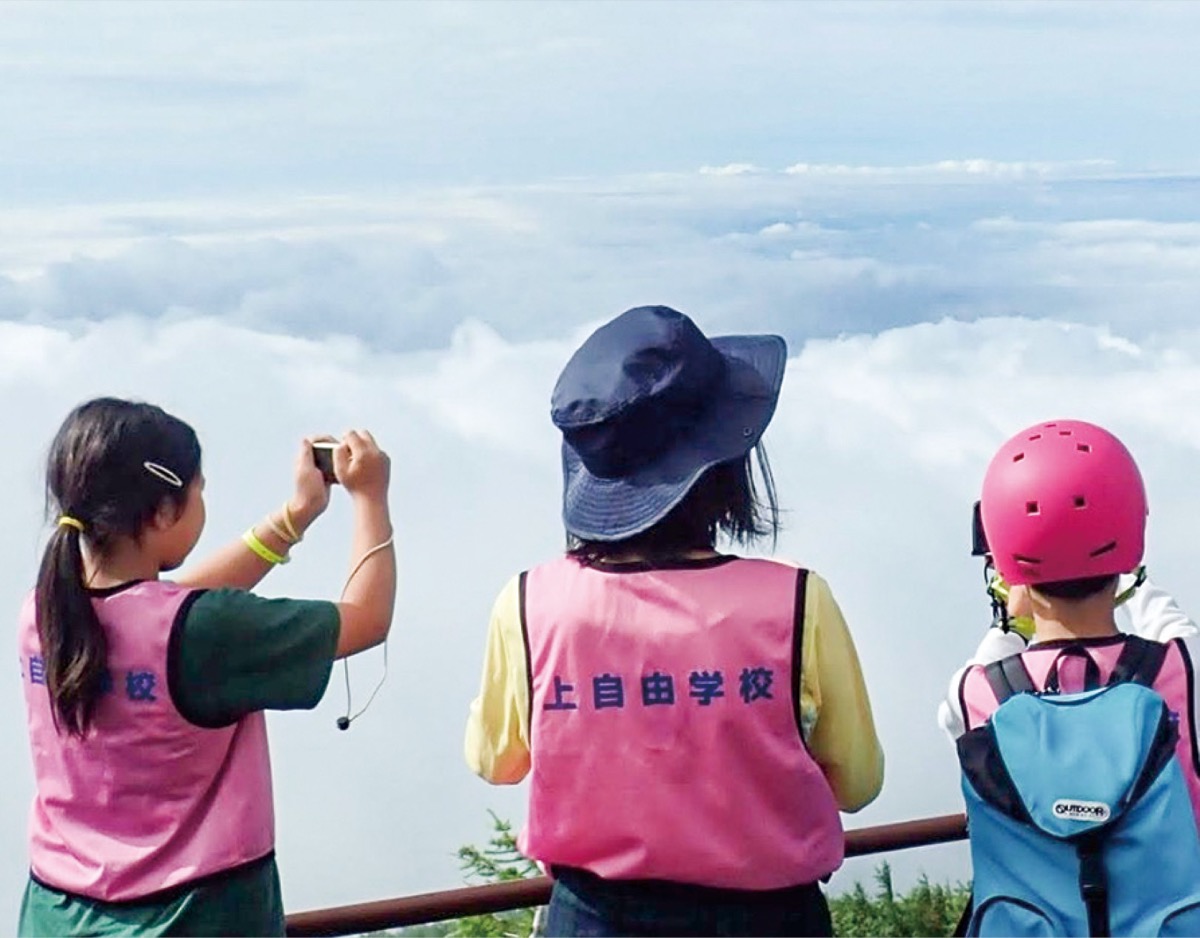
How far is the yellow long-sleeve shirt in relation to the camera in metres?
1.71

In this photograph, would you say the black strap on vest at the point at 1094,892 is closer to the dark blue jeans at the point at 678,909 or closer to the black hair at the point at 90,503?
the dark blue jeans at the point at 678,909

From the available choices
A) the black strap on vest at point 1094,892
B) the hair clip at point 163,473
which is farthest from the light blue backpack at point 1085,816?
the hair clip at point 163,473

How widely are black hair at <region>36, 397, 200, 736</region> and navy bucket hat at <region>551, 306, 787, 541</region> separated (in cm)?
40

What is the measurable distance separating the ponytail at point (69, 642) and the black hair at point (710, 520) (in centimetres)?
47

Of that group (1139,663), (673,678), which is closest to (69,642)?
(673,678)

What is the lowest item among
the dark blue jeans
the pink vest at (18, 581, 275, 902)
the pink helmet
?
the dark blue jeans

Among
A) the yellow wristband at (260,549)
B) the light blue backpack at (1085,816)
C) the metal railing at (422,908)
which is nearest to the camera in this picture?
the light blue backpack at (1085,816)

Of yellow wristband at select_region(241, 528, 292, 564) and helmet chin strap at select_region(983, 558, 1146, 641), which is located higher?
yellow wristband at select_region(241, 528, 292, 564)

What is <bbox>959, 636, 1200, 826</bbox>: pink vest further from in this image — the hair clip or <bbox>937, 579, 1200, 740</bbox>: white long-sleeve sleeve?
the hair clip

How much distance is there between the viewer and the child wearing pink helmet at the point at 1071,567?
1.77m

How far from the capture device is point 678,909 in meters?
1.73

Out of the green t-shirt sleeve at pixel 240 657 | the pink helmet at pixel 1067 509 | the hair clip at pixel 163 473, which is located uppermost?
the hair clip at pixel 163 473

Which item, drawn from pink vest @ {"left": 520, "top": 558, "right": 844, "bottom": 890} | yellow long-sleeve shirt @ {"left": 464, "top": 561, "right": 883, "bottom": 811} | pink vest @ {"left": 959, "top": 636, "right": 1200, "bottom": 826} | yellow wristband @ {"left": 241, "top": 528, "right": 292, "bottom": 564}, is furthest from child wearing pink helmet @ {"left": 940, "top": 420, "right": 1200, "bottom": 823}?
yellow wristband @ {"left": 241, "top": 528, "right": 292, "bottom": 564}

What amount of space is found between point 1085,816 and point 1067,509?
0.32 metres
